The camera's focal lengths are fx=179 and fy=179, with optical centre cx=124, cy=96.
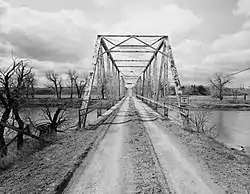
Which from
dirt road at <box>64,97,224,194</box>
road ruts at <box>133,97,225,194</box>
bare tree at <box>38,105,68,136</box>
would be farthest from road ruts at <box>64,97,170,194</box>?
bare tree at <box>38,105,68,136</box>

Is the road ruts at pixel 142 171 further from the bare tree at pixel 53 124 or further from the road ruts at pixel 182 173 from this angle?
the bare tree at pixel 53 124

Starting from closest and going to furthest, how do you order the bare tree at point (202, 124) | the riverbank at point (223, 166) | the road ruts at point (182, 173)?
the road ruts at point (182, 173) < the riverbank at point (223, 166) < the bare tree at point (202, 124)

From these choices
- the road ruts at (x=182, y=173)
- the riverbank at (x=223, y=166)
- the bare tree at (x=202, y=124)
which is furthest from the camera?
the bare tree at (x=202, y=124)

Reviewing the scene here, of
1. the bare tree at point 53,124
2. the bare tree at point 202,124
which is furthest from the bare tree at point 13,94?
the bare tree at point 202,124

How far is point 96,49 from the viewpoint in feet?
44.0

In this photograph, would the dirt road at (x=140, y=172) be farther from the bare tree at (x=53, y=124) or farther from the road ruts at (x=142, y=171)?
the bare tree at (x=53, y=124)

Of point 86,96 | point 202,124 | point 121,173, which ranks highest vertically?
point 86,96

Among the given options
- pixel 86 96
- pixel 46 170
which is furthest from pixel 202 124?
pixel 46 170

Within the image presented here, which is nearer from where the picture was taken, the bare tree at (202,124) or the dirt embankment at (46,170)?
the dirt embankment at (46,170)

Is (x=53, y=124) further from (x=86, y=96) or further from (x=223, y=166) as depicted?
(x=223, y=166)

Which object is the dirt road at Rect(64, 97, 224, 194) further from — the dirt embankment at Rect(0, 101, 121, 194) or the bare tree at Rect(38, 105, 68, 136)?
the bare tree at Rect(38, 105, 68, 136)

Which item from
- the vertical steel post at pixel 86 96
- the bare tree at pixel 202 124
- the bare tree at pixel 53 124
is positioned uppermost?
the vertical steel post at pixel 86 96

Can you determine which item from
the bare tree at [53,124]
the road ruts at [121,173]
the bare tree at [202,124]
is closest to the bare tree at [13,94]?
the bare tree at [53,124]

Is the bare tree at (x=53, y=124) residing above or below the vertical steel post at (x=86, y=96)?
below
